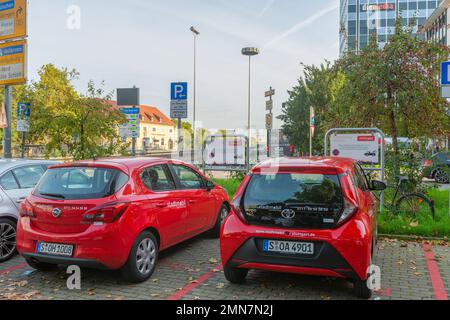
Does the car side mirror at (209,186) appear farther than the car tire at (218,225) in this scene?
No

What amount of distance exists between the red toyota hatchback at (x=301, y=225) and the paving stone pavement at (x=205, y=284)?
0.35 meters

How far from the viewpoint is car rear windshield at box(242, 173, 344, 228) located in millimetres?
4703

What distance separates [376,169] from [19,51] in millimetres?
10087

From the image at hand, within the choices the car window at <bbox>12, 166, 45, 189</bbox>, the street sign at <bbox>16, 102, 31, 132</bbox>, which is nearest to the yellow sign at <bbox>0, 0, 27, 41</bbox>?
the street sign at <bbox>16, 102, 31, 132</bbox>

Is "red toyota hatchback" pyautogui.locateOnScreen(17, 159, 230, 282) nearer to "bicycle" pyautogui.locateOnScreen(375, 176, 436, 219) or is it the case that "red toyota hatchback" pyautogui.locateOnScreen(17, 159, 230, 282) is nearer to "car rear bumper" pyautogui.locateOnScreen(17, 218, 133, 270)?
"car rear bumper" pyautogui.locateOnScreen(17, 218, 133, 270)

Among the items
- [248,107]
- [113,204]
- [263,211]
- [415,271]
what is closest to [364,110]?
[415,271]

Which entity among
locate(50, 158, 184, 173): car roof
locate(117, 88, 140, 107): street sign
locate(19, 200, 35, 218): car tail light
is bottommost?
locate(19, 200, 35, 218): car tail light

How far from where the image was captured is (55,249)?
5.19 metres

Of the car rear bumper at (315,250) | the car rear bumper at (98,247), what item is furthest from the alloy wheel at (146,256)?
the car rear bumper at (315,250)

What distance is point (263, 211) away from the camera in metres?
4.92

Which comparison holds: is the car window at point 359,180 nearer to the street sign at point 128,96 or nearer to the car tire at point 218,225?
the car tire at point 218,225

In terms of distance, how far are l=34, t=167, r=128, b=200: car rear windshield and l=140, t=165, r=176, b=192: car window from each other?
0.42 metres

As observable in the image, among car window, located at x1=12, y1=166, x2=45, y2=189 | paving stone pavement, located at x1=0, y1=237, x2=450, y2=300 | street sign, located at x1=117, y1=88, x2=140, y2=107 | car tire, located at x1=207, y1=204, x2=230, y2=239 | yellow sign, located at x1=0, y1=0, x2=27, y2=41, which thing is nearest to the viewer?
paving stone pavement, located at x1=0, y1=237, x2=450, y2=300

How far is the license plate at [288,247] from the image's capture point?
4648mm
